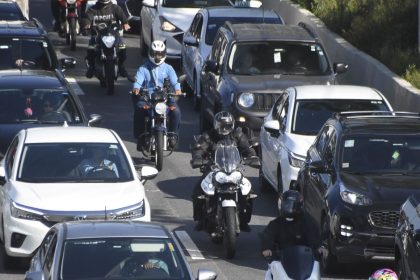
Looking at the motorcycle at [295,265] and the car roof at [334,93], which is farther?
the car roof at [334,93]

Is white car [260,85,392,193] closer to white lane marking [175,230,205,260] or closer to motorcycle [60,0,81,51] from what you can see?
white lane marking [175,230,205,260]

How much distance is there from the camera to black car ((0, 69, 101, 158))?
1983cm

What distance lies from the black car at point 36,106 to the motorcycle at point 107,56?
8316mm

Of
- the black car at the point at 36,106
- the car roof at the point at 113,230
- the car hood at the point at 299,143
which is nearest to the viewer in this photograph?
the car roof at the point at 113,230

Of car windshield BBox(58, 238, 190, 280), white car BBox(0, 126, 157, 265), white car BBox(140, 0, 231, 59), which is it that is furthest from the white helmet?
car windshield BBox(58, 238, 190, 280)

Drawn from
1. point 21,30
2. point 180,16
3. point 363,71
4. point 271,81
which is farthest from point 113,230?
point 180,16

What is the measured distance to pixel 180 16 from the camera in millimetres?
31750

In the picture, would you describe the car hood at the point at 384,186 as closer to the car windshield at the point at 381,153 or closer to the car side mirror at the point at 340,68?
the car windshield at the point at 381,153

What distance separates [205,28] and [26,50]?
14.4 feet

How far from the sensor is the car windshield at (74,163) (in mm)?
16234

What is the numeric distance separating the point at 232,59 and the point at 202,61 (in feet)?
10.9

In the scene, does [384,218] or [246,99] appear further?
[246,99]

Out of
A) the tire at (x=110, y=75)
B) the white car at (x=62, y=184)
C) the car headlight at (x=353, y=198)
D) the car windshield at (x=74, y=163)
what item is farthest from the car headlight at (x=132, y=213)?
the tire at (x=110, y=75)

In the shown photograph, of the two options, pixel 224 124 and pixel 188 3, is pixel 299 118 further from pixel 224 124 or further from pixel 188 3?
pixel 188 3
